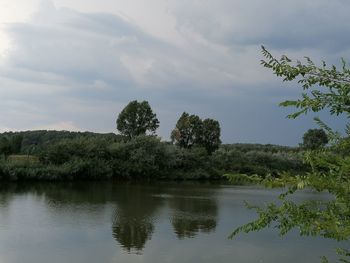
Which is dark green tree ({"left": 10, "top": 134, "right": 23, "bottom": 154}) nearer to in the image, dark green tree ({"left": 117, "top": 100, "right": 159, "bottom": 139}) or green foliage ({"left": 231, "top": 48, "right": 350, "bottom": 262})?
dark green tree ({"left": 117, "top": 100, "right": 159, "bottom": 139})

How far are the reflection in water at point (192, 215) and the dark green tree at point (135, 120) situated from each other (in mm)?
25557

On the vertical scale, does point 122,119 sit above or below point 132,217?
above

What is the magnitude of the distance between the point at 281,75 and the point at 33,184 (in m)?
35.9

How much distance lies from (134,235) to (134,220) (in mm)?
3247

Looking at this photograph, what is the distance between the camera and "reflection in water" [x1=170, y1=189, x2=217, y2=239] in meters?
18.6

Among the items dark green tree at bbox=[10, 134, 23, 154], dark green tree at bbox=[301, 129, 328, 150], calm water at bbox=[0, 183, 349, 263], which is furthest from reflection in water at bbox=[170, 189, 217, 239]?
dark green tree at bbox=[10, 134, 23, 154]

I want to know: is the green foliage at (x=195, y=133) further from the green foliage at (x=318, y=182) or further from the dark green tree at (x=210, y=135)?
the green foliage at (x=318, y=182)

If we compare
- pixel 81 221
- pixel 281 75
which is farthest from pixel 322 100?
pixel 81 221

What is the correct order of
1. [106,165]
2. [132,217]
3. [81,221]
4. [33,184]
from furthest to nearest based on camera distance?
[106,165]
[33,184]
[132,217]
[81,221]

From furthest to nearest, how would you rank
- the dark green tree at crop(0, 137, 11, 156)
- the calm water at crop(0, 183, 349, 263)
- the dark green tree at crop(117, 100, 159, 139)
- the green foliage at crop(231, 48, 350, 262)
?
the dark green tree at crop(117, 100, 159, 139) → the dark green tree at crop(0, 137, 11, 156) → the calm water at crop(0, 183, 349, 263) → the green foliage at crop(231, 48, 350, 262)

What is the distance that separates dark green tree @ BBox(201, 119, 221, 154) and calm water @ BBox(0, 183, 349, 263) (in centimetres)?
3673

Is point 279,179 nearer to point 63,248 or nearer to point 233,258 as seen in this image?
point 233,258

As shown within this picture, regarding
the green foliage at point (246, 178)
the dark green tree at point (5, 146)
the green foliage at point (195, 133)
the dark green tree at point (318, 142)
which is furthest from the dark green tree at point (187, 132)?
the green foliage at point (246, 178)

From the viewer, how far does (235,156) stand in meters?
61.1
